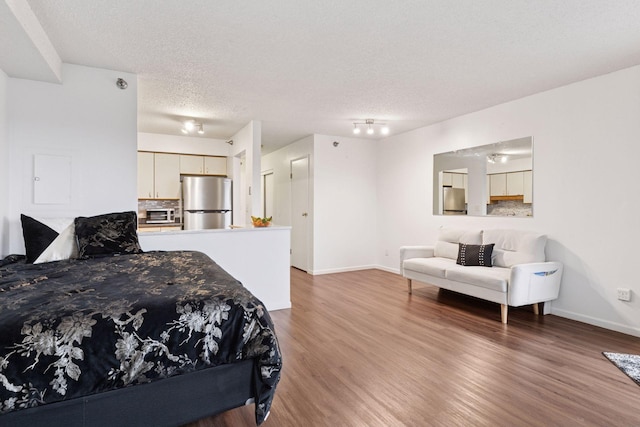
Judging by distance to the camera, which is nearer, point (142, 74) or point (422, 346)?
point (422, 346)

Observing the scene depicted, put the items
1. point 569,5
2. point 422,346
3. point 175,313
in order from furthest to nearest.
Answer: point 422,346 → point 569,5 → point 175,313

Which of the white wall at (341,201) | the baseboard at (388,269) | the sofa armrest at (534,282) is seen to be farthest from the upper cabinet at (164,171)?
the sofa armrest at (534,282)

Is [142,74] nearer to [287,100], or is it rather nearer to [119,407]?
[287,100]

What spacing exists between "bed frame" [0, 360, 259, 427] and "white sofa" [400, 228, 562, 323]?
2.79 m

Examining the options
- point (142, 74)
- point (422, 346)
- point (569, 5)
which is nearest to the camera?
point (569, 5)

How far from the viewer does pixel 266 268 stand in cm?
389

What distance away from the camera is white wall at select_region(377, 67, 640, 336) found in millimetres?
3096

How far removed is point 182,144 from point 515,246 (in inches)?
213

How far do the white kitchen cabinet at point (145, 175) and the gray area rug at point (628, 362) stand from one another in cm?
612

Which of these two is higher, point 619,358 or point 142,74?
point 142,74

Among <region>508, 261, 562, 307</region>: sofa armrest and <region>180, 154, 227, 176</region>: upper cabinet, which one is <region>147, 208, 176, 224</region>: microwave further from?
<region>508, 261, 562, 307</region>: sofa armrest

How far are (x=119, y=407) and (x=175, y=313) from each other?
41 cm

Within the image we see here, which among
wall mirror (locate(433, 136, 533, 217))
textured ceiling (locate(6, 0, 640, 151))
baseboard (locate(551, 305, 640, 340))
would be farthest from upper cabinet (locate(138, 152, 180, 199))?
baseboard (locate(551, 305, 640, 340))

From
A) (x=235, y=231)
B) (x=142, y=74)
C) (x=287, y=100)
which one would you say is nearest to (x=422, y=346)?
(x=235, y=231)
